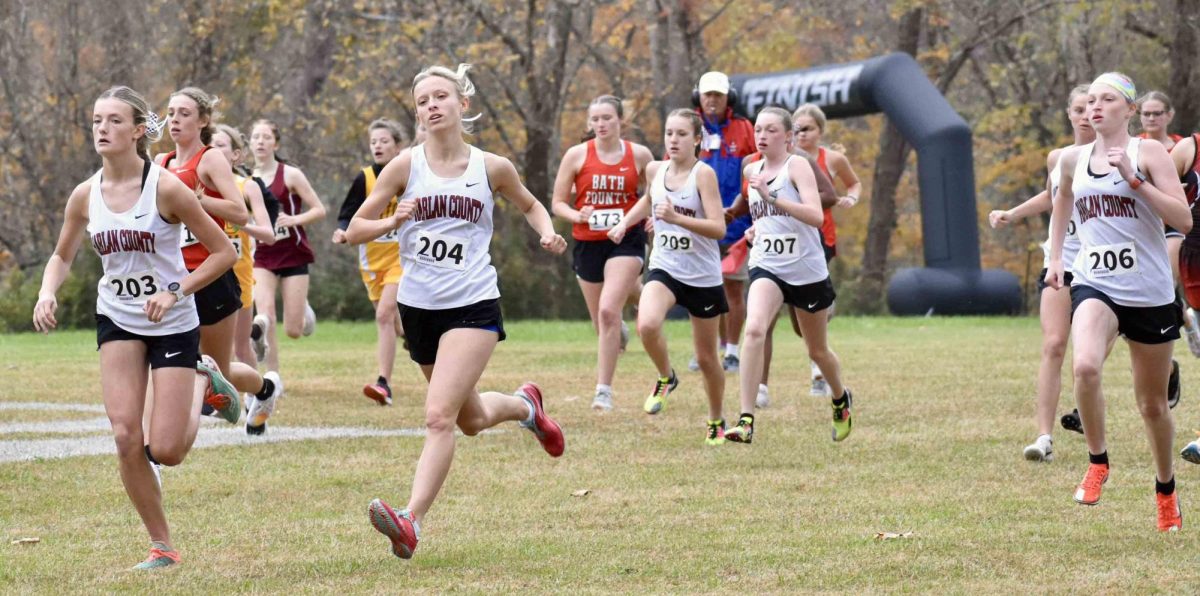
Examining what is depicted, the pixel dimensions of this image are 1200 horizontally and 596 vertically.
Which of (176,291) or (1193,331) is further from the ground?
(176,291)

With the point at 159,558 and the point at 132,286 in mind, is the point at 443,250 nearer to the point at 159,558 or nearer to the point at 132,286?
the point at 132,286

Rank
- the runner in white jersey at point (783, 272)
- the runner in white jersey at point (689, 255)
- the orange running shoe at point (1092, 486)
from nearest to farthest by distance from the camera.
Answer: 1. the orange running shoe at point (1092, 486)
2. the runner in white jersey at point (783, 272)
3. the runner in white jersey at point (689, 255)

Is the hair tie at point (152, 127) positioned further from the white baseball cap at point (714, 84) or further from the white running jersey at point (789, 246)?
the white baseball cap at point (714, 84)

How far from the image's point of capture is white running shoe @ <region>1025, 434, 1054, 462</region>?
913 centimetres

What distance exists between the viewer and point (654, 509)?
776 centimetres

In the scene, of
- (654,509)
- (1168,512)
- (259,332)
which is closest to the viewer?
(1168,512)

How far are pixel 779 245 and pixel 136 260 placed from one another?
445cm

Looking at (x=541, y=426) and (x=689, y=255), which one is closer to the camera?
(x=541, y=426)

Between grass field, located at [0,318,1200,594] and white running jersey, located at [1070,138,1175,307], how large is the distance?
983 mm

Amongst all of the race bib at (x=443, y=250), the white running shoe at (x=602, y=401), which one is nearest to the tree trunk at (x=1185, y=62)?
the white running shoe at (x=602, y=401)

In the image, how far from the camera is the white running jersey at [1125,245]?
6883mm

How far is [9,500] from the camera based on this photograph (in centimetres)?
830

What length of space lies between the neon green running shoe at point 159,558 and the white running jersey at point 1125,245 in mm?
3808

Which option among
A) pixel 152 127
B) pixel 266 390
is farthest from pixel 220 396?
pixel 266 390
